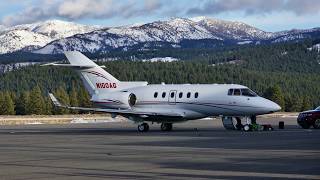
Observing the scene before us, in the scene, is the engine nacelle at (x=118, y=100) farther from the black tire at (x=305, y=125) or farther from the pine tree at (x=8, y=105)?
the pine tree at (x=8, y=105)

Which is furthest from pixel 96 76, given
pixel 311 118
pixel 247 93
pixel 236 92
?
pixel 311 118

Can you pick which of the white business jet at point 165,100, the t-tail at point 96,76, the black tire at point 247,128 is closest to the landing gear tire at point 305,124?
the white business jet at point 165,100

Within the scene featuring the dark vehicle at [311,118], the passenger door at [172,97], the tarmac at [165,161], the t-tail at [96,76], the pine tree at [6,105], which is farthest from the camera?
the pine tree at [6,105]

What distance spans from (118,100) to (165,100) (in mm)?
3174

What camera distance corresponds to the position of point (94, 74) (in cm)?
4544

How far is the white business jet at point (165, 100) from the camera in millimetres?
40469

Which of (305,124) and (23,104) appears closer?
(305,124)

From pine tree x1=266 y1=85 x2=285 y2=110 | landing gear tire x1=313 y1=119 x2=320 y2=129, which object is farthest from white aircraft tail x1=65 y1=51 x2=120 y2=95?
pine tree x1=266 y1=85 x2=285 y2=110

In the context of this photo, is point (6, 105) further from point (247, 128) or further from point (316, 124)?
point (247, 128)

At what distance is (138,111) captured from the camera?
42.7 metres

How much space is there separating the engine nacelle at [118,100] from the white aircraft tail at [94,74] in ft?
2.49

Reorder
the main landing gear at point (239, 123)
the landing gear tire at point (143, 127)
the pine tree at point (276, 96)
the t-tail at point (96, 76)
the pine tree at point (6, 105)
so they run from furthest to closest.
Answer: the pine tree at point (276, 96) → the pine tree at point (6, 105) → the t-tail at point (96, 76) → the landing gear tire at point (143, 127) → the main landing gear at point (239, 123)

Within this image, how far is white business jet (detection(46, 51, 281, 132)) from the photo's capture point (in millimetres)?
40469

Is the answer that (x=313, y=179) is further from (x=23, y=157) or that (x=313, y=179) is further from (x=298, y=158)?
(x=23, y=157)
